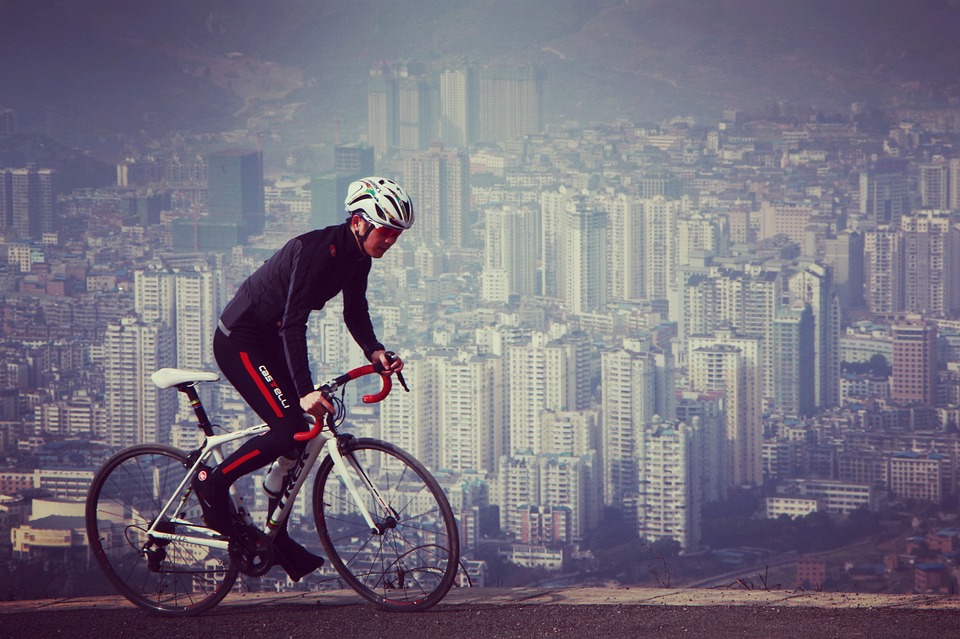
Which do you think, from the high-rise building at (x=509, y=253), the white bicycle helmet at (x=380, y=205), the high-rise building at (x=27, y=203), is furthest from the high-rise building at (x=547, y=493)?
the white bicycle helmet at (x=380, y=205)

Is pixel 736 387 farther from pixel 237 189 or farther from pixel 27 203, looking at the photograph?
pixel 27 203

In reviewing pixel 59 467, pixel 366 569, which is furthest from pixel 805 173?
pixel 366 569

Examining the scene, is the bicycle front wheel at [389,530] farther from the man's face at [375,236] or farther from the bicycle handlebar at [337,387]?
the man's face at [375,236]

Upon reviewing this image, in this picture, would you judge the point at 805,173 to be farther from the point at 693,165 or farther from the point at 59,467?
the point at 59,467

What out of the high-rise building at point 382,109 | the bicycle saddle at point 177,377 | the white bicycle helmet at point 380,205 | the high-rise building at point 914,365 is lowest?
the high-rise building at point 914,365

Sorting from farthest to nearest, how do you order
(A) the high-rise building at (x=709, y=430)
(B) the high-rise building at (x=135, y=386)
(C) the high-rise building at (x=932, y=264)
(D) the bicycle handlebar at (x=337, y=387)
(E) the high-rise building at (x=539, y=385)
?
(C) the high-rise building at (x=932, y=264) < (E) the high-rise building at (x=539, y=385) < (B) the high-rise building at (x=135, y=386) < (A) the high-rise building at (x=709, y=430) < (D) the bicycle handlebar at (x=337, y=387)

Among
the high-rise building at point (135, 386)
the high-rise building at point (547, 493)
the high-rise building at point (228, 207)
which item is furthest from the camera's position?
the high-rise building at point (228, 207)

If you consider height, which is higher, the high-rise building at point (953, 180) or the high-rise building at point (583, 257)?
the high-rise building at point (953, 180)

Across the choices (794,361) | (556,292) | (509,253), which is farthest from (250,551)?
(509,253)
